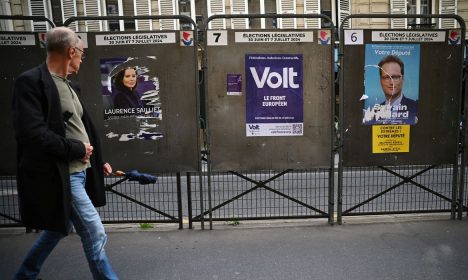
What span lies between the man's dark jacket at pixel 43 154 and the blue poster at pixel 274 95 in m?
2.25

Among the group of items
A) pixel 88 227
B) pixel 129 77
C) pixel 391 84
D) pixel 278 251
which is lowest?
pixel 278 251

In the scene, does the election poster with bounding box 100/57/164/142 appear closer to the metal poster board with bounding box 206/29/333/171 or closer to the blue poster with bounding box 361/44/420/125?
the metal poster board with bounding box 206/29/333/171

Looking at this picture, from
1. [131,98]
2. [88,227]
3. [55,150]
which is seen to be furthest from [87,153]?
[131,98]

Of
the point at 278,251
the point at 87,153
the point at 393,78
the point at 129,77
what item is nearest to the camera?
the point at 87,153

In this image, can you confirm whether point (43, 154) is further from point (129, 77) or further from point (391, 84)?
point (391, 84)

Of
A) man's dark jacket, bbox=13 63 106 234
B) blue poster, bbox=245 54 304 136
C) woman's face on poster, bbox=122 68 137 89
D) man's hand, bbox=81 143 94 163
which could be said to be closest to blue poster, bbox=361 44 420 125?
blue poster, bbox=245 54 304 136

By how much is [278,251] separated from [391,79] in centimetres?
246

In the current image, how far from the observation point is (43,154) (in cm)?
265

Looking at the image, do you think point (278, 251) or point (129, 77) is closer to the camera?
point (278, 251)

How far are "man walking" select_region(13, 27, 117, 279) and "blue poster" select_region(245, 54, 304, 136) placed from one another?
208 centimetres

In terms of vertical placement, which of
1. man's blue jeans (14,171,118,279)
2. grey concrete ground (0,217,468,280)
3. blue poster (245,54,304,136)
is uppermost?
blue poster (245,54,304,136)

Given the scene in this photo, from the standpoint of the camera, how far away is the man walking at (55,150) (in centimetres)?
254

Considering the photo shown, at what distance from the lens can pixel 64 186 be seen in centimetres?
268

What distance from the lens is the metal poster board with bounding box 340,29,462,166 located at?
14.8ft
